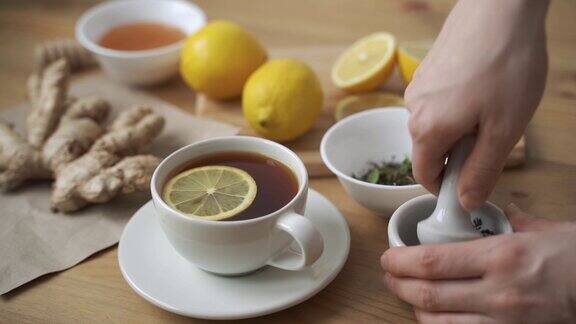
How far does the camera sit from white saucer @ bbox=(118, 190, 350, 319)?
82 centimetres

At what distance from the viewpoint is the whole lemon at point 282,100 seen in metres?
1.18

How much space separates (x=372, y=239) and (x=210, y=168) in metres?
0.27

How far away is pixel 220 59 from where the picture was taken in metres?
1.29

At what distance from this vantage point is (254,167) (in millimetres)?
948

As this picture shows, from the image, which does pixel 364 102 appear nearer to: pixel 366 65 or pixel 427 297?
pixel 366 65

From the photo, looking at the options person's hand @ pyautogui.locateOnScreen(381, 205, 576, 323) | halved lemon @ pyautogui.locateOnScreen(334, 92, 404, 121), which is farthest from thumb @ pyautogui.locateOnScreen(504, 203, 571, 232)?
halved lemon @ pyautogui.locateOnScreen(334, 92, 404, 121)

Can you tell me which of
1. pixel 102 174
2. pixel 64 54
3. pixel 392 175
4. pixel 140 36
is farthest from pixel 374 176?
pixel 64 54

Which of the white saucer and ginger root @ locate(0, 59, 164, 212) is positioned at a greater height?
the white saucer

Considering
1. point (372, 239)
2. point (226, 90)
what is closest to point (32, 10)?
point (226, 90)

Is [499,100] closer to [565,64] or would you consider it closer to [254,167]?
[254,167]

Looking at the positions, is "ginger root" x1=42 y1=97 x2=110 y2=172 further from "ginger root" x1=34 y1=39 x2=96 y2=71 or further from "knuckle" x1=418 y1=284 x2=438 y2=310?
"knuckle" x1=418 y1=284 x2=438 y2=310

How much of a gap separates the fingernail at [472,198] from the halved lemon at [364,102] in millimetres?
511

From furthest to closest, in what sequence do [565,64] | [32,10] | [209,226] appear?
[32,10] < [565,64] < [209,226]

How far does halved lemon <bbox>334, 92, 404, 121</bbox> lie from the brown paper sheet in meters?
0.21
